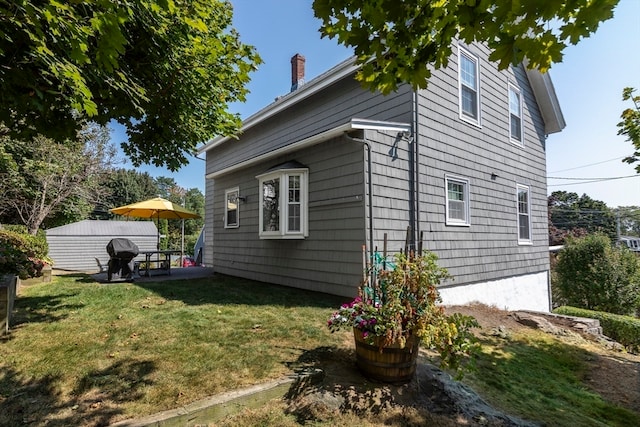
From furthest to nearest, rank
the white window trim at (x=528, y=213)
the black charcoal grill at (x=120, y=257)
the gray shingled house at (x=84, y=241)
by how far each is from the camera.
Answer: the gray shingled house at (x=84, y=241)
the white window trim at (x=528, y=213)
the black charcoal grill at (x=120, y=257)

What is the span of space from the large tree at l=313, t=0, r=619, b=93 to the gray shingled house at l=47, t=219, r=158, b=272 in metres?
17.1

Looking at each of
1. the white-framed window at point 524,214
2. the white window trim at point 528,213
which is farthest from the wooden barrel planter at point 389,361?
the white-framed window at point 524,214

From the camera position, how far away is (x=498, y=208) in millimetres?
9758

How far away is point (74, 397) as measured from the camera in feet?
9.57

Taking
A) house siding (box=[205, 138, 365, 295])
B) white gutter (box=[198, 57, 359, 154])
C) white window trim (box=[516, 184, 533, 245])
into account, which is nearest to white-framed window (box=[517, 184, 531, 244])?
white window trim (box=[516, 184, 533, 245])

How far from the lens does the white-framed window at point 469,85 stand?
28.9 feet

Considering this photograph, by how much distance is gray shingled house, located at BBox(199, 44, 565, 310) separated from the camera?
269 inches

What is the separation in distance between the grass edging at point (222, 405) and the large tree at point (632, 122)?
8095 millimetres

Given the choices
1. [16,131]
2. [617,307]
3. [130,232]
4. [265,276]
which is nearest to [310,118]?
[265,276]

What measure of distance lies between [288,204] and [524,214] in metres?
8.13

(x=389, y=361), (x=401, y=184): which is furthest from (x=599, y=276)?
(x=389, y=361)

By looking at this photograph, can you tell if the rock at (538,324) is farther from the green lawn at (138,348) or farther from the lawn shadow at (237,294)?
the green lawn at (138,348)

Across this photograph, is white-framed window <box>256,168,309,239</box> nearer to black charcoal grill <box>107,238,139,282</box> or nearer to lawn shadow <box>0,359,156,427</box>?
black charcoal grill <box>107,238,139,282</box>

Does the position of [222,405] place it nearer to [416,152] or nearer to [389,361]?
[389,361]
